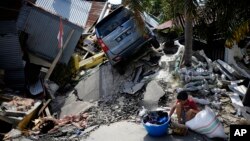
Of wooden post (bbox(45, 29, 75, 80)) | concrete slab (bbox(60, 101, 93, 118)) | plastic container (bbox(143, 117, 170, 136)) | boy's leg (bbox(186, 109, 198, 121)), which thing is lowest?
concrete slab (bbox(60, 101, 93, 118))

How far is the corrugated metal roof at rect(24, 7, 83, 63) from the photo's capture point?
17.7 metres

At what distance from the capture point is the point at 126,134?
36.7ft

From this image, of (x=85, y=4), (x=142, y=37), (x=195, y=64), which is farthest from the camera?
(x=85, y=4)

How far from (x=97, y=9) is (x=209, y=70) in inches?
441

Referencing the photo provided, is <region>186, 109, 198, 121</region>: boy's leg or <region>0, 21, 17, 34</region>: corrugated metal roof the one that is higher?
<region>0, 21, 17, 34</region>: corrugated metal roof

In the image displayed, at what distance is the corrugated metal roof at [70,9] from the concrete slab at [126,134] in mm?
8691

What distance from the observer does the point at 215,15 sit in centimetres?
1288

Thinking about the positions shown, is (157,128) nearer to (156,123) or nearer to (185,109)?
(156,123)

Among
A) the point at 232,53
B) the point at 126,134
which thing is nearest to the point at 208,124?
the point at 126,134

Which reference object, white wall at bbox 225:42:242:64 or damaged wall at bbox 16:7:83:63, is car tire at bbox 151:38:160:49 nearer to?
white wall at bbox 225:42:242:64

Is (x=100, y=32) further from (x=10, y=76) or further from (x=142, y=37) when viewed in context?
(x=10, y=76)

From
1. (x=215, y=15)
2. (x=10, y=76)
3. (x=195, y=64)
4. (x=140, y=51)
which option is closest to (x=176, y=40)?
(x=140, y=51)

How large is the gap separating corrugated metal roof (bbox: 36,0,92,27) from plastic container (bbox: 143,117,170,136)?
989 centimetres

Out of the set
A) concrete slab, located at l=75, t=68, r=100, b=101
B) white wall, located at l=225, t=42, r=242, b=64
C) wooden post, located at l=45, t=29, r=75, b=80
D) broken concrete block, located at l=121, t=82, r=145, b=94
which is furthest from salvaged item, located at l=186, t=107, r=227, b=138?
wooden post, located at l=45, t=29, r=75, b=80
